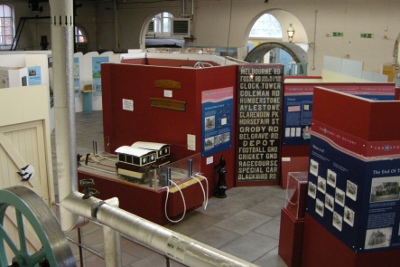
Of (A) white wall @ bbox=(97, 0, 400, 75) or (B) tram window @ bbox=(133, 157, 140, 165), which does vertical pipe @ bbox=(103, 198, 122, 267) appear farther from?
(A) white wall @ bbox=(97, 0, 400, 75)

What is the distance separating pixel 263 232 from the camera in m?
6.11

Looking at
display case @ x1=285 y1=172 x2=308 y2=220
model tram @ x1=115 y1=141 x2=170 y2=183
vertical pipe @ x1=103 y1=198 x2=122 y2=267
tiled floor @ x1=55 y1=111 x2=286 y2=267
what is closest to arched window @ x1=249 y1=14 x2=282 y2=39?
tiled floor @ x1=55 y1=111 x2=286 y2=267

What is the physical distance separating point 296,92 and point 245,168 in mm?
1573

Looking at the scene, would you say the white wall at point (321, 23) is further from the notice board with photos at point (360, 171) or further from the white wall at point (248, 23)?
the notice board with photos at point (360, 171)

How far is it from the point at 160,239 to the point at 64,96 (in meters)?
1.22

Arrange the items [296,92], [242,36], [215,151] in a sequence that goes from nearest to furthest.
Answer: [215,151]
[296,92]
[242,36]

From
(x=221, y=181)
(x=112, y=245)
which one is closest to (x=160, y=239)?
(x=112, y=245)

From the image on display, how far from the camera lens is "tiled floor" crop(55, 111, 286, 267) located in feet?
17.7

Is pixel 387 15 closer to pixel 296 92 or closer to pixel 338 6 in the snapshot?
pixel 338 6

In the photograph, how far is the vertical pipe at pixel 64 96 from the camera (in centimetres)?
241

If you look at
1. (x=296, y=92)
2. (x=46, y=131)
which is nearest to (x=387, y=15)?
(x=296, y=92)

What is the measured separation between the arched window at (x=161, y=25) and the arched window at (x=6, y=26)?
6.15 m

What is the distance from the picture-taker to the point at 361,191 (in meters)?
3.70

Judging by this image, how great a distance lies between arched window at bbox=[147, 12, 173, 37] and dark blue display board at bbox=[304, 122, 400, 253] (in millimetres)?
18246
